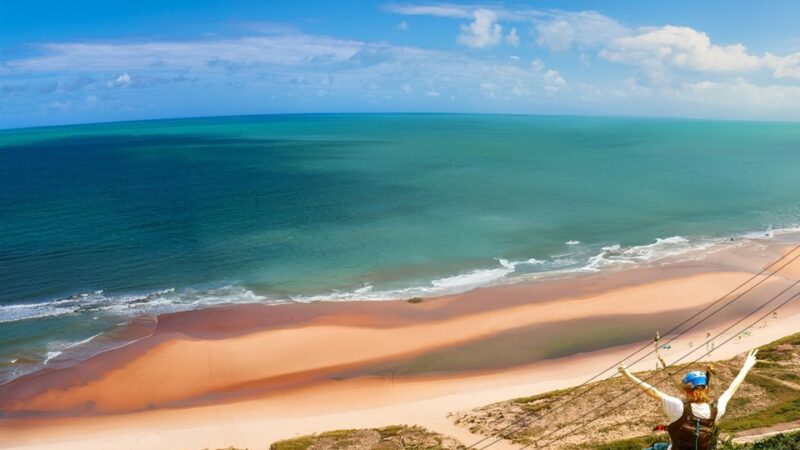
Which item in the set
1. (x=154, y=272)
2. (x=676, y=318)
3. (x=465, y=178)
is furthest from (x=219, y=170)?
(x=676, y=318)

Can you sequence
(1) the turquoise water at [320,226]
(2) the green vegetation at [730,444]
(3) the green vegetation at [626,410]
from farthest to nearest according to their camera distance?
(1) the turquoise water at [320,226]
(3) the green vegetation at [626,410]
(2) the green vegetation at [730,444]

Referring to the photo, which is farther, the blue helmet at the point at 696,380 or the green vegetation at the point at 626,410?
A: the green vegetation at the point at 626,410

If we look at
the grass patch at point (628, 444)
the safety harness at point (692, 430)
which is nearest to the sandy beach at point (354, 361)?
the grass patch at point (628, 444)

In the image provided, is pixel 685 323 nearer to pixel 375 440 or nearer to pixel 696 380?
pixel 375 440

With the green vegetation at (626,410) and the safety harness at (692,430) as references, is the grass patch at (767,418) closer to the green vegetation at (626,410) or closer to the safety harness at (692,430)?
the green vegetation at (626,410)

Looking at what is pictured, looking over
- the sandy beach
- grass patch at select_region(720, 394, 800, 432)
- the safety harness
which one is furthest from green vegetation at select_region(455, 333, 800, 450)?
the safety harness

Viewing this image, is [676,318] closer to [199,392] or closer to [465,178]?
[199,392]

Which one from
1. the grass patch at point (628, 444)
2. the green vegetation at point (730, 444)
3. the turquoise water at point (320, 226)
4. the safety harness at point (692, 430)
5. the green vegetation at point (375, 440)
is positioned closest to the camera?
the safety harness at point (692, 430)
